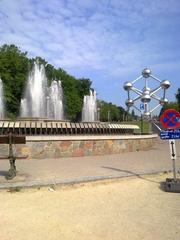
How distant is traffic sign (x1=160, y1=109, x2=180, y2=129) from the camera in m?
8.97

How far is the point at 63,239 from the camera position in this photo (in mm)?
5008

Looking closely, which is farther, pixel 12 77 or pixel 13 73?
pixel 13 73

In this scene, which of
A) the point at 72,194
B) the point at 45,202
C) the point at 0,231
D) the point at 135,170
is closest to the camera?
the point at 0,231

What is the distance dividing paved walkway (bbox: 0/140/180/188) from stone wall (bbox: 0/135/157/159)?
55cm

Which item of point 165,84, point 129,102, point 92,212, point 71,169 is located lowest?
point 92,212

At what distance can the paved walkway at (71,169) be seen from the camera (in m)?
8.83

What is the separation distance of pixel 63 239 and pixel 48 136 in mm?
8703

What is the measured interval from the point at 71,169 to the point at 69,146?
3432 mm

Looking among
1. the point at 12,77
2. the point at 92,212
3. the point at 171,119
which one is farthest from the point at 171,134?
the point at 12,77

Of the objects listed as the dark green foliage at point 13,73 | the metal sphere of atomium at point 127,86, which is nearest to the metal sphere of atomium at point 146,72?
the metal sphere of atomium at point 127,86

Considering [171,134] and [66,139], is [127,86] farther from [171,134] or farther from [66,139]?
[171,134]

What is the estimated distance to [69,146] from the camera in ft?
46.3

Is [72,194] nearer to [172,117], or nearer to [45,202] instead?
[45,202]

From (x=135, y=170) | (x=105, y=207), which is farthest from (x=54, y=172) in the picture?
(x=105, y=207)
